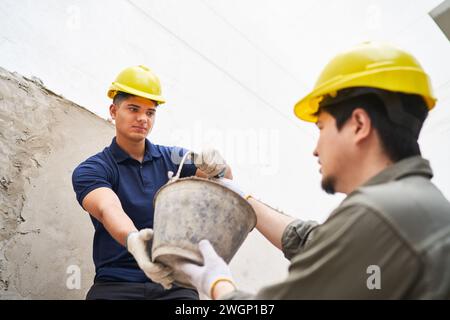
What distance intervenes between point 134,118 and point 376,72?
1.33m

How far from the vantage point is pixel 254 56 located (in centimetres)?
460

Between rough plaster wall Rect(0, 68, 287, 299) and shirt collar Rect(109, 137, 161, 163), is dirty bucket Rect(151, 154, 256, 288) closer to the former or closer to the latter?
shirt collar Rect(109, 137, 161, 163)

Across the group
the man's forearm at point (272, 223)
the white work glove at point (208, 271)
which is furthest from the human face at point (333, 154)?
the man's forearm at point (272, 223)

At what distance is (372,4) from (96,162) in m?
4.21

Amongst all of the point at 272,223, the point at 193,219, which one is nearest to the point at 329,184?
the point at 193,219

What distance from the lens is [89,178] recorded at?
1863 millimetres

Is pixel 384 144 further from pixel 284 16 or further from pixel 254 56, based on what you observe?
pixel 284 16

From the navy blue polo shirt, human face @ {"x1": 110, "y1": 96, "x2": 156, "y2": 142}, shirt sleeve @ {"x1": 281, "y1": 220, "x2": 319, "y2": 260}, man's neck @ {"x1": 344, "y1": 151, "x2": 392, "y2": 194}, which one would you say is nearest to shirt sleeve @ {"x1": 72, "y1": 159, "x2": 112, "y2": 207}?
the navy blue polo shirt

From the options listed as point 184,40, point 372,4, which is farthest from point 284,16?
point 184,40

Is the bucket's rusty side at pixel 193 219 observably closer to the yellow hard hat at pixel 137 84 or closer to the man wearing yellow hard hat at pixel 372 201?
the man wearing yellow hard hat at pixel 372 201

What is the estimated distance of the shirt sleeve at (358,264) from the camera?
89 cm

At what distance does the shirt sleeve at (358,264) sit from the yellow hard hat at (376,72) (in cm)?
48

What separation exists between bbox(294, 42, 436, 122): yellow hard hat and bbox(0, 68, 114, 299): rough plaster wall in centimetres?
171

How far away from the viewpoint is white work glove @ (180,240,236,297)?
4.13 feet
